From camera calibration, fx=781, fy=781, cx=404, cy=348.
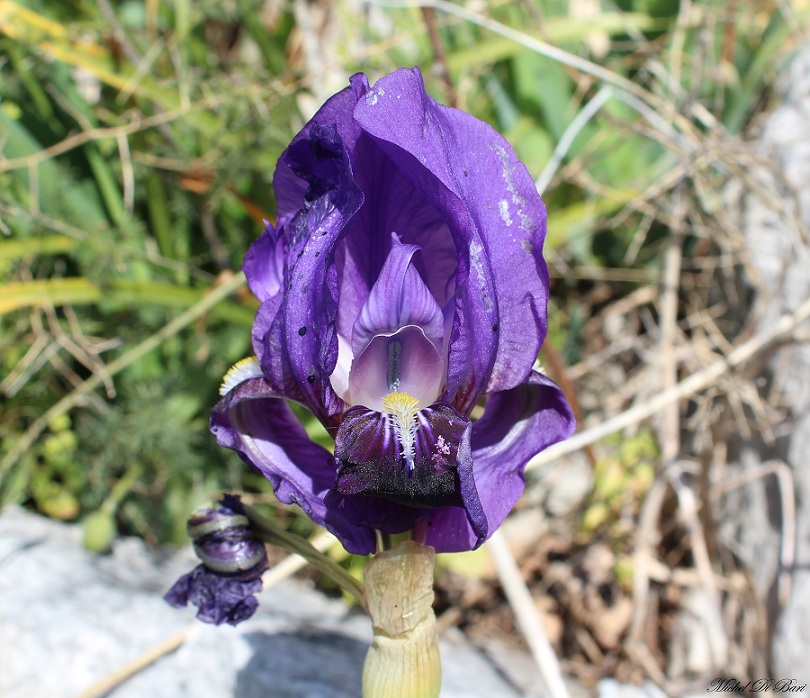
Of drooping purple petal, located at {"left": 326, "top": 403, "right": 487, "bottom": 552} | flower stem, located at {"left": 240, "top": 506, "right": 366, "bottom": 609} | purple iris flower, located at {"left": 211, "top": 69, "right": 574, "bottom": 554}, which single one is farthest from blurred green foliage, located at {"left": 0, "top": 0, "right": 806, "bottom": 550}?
drooping purple petal, located at {"left": 326, "top": 403, "right": 487, "bottom": 552}

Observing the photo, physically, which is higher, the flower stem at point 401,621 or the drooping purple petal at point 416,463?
the drooping purple petal at point 416,463

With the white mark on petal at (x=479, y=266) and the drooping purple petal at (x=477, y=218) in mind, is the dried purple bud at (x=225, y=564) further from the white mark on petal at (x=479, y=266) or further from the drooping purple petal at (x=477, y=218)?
the white mark on petal at (x=479, y=266)

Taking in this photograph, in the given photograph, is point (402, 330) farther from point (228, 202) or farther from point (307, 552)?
point (228, 202)

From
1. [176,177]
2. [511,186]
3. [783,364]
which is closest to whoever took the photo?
[511,186]

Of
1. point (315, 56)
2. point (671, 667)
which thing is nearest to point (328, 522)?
point (671, 667)

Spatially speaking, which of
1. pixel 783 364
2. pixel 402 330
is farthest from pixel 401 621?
pixel 783 364

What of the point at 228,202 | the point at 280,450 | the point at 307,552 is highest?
the point at 228,202

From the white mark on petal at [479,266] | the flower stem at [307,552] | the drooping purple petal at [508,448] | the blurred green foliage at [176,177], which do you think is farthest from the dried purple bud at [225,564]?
the blurred green foliage at [176,177]

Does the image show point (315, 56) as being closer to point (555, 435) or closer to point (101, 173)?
point (101, 173)
